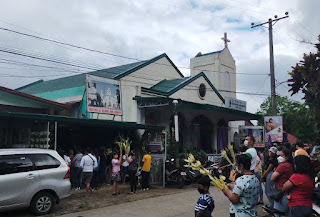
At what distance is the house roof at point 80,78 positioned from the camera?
19.5 meters

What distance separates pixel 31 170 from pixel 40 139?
377 cm

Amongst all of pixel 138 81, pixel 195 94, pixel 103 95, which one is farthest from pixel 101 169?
pixel 195 94

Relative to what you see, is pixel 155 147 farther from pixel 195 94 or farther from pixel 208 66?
pixel 208 66

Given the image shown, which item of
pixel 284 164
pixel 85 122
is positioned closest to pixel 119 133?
pixel 85 122

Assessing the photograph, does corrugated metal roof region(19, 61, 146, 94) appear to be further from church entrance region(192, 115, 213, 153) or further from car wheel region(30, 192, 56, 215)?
car wheel region(30, 192, 56, 215)

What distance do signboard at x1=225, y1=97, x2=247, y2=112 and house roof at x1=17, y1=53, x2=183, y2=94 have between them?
400 cm

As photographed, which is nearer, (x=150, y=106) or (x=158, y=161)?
(x=158, y=161)

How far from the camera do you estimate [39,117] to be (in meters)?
11.3

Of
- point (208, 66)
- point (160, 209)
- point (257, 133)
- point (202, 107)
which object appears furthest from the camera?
point (208, 66)

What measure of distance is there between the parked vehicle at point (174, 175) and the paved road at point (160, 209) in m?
2.15

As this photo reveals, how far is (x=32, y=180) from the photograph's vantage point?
8227mm

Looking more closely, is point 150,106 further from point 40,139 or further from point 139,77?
point 40,139

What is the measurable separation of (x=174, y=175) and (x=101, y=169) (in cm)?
318

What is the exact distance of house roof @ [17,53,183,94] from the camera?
19472mm
